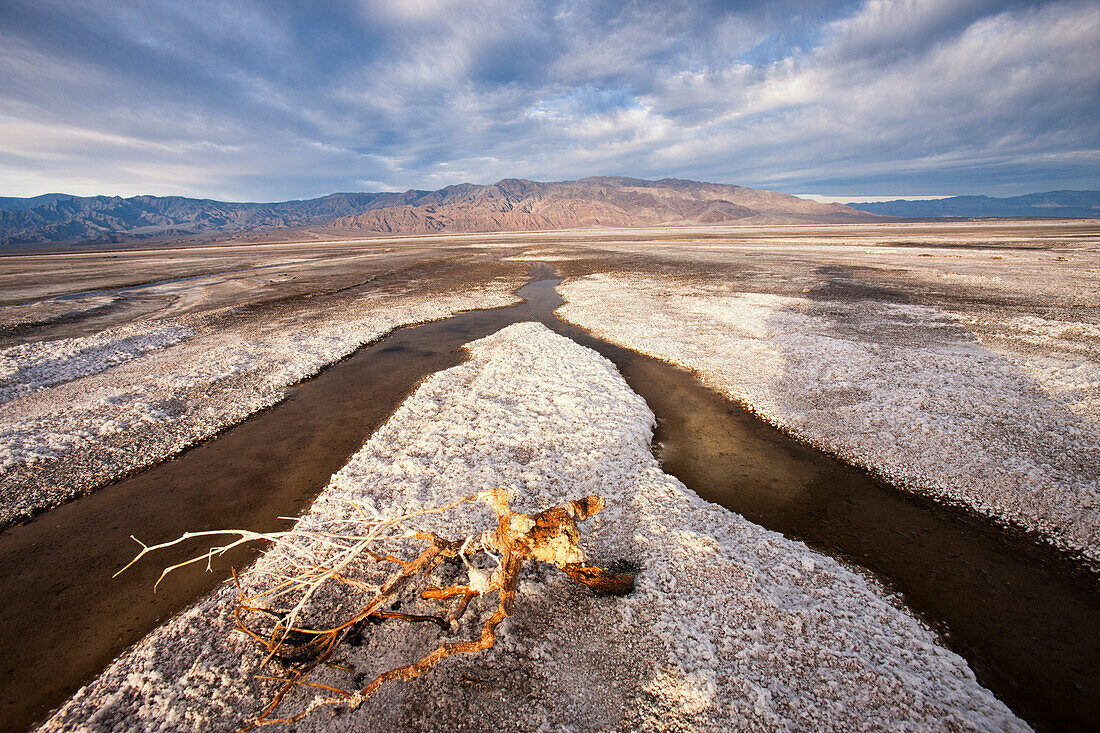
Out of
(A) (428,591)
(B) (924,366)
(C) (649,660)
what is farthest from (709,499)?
(B) (924,366)

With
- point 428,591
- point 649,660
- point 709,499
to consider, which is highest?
point 428,591

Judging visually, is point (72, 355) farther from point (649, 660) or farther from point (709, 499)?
point (709, 499)

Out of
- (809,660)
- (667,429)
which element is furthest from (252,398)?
(809,660)

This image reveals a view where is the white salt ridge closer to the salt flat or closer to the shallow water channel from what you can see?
the shallow water channel

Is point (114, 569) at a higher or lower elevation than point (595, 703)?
lower

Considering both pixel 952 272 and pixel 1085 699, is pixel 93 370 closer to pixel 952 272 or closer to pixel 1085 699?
pixel 1085 699
